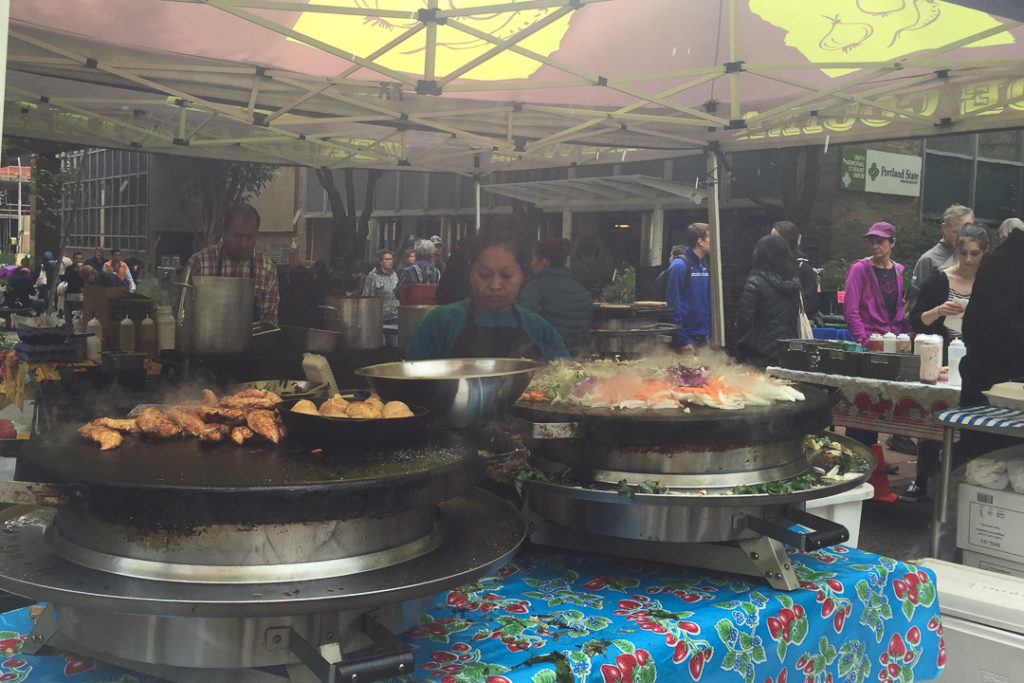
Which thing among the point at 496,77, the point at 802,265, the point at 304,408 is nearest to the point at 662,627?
the point at 304,408

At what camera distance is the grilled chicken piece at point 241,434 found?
63.5 inches

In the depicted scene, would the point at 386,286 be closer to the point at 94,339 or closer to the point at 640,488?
the point at 94,339

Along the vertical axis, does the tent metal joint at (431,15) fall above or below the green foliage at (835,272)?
above

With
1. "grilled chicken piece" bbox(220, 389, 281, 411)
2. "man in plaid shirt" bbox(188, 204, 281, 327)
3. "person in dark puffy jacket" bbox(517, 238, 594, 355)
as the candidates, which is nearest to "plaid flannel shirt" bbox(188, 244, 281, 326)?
"man in plaid shirt" bbox(188, 204, 281, 327)

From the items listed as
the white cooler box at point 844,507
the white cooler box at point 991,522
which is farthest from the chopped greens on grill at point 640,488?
the white cooler box at point 991,522

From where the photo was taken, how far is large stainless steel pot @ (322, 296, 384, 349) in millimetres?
3027

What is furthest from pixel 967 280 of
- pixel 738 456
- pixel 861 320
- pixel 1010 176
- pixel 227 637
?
pixel 227 637

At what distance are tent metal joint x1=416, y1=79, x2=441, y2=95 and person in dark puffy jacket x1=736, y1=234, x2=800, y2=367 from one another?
97.3 inches

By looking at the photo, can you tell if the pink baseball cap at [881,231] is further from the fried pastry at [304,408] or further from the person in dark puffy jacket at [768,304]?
the fried pastry at [304,408]

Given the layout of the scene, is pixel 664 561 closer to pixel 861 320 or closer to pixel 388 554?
pixel 388 554

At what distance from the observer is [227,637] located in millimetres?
1343

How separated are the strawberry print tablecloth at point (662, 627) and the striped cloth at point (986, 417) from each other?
1902 millimetres

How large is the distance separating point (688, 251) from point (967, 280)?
2968 mm

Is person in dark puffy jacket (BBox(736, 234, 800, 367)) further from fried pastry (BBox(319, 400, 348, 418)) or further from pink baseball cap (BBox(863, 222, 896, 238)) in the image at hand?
fried pastry (BBox(319, 400, 348, 418))
